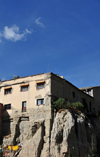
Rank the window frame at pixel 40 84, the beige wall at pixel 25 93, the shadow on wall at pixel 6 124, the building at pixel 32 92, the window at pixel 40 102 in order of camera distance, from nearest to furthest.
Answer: the window at pixel 40 102 < the building at pixel 32 92 < the beige wall at pixel 25 93 < the window frame at pixel 40 84 < the shadow on wall at pixel 6 124

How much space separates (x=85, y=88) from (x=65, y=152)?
2562 centimetres

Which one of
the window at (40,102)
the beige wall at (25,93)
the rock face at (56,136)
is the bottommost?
the rock face at (56,136)

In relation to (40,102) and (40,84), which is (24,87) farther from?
(40,102)

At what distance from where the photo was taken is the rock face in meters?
36.6

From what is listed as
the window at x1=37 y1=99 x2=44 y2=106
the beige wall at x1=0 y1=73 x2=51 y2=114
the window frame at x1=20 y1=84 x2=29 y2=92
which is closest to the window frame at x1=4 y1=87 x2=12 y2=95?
the beige wall at x1=0 y1=73 x2=51 y2=114

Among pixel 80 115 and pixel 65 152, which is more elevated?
pixel 80 115

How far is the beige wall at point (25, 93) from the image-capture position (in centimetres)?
4181

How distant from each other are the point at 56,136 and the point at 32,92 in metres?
9.36

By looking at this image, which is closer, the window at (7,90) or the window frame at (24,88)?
the window frame at (24,88)

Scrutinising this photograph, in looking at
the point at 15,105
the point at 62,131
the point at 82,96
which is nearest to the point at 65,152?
the point at 62,131

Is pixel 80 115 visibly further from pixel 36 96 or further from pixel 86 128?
pixel 36 96

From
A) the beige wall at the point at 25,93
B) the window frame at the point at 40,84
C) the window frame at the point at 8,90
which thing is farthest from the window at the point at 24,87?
the window frame at the point at 8,90

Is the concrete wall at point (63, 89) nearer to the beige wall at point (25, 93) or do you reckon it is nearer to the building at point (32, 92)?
the building at point (32, 92)

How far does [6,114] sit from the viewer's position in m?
43.7
